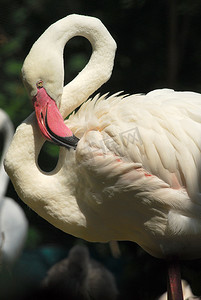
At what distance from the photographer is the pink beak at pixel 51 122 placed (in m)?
2.79

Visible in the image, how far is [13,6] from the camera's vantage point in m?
5.58

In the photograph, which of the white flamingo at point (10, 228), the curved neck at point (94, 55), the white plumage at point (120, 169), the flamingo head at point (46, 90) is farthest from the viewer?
the white flamingo at point (10, 228)

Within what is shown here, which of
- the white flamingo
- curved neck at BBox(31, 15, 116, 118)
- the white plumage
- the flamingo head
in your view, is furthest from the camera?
the white flamingo

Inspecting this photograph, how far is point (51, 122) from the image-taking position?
2.85m

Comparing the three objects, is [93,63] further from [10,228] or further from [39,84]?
[10,228]

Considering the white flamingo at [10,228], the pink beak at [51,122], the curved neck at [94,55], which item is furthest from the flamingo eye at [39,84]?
the white flamingo at [10,228]

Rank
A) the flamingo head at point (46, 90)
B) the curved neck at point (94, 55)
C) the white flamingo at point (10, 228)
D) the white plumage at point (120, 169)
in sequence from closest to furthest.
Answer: the white plumage at point (120, 169) → the flamingo head at point (46, 90) → the curved neck at point (94, 55) → the white flamingo at point (10, 228)

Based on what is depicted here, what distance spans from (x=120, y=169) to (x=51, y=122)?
409 millimetres

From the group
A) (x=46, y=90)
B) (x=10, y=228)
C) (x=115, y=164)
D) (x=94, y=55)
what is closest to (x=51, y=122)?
(x=46, y=90)

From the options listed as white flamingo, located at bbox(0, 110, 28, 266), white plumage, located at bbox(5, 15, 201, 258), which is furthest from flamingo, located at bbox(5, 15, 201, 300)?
white flamingo, located at bbox(0, 110, 28, 266)

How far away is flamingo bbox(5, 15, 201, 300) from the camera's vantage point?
271 cm

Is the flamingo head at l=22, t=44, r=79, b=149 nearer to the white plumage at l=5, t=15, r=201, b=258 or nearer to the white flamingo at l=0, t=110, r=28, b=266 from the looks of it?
the white plumage at l=5, t=15, r=201, b=258

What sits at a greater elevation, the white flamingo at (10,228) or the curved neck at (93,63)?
the curved neck at (93,63)

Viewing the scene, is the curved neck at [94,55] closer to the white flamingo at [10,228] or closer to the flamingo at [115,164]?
the flamingo at [115,164]
